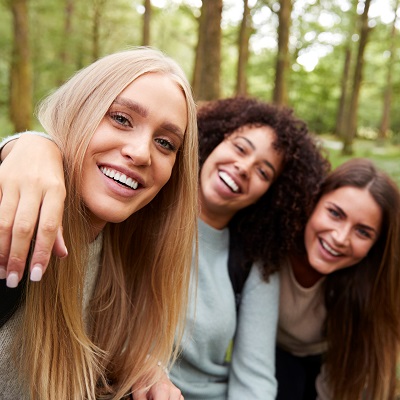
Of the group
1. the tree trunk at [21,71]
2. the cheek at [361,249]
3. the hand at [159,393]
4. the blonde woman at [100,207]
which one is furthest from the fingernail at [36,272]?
the tree trunk at [21,71]

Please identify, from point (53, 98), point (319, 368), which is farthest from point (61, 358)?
point (319, 368)

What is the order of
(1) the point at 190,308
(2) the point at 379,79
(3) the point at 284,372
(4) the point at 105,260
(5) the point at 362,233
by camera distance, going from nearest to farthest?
(4) the point at 105,260
(1) the point at 190,308
(5) the point at 362,233
(3) the point at 284,372
(2) the point at 379,79

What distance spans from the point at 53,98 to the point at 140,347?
1090 mm

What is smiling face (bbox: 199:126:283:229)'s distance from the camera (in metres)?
2.44

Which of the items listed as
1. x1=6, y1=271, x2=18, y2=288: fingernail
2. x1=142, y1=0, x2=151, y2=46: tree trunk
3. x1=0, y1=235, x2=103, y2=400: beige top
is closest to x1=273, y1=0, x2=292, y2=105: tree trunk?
x1=142, y1=0, x2=151, y2=46: tree trunk

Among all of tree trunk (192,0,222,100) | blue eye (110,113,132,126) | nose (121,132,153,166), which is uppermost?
tree trunk (192,0,222,100)

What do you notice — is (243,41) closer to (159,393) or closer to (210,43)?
(210,43)

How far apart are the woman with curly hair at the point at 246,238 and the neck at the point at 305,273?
21 cm

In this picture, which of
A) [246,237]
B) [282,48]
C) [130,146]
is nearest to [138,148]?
[130,146]

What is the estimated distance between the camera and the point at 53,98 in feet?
4.91

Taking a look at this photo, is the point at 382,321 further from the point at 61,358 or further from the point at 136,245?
the point at 61,358

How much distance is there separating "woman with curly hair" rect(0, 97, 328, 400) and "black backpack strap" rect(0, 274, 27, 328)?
1154mm

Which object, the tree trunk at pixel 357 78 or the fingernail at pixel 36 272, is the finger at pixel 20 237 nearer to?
the fingernail at pixel 36 272

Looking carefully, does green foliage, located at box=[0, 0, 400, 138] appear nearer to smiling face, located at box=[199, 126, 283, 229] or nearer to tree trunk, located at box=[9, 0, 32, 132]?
tree trunk, located at box=[9, 0, 32, 132]
